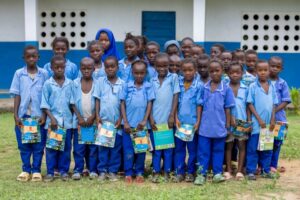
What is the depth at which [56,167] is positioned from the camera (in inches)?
205

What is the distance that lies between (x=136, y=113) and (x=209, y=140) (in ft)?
2.50

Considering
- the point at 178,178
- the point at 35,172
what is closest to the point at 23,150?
the point at 35,172

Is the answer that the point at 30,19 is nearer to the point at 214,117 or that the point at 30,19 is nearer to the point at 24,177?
the point at 24,177

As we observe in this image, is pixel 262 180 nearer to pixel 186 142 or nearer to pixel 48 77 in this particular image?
pixel 186 142

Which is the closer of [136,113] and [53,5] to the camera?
[136,113]

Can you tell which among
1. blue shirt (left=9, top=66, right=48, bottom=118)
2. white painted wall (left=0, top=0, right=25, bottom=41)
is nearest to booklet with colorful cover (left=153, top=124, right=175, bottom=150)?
blue shirt (left=9, top=66, right=48, bottom=118)

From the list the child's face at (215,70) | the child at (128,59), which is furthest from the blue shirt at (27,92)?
the child's face at (215,70)

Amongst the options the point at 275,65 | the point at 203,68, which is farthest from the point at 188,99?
the point at 275,65

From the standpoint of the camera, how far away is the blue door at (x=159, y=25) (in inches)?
422

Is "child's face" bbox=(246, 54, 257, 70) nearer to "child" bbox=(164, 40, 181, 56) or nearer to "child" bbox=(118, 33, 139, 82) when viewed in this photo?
"child" bbox=(164, 40, 181, 56)

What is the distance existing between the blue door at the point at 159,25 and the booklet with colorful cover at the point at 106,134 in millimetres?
6063

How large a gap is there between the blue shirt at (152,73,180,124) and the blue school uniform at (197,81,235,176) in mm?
306

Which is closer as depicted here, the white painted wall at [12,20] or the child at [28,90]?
the child at [28,90]

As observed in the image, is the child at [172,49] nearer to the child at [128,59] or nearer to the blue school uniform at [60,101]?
the child at [128,59]
